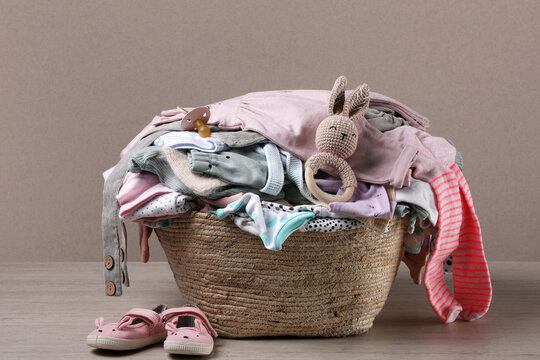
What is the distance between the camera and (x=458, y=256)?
1940 millimetres

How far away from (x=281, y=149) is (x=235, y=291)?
36cm

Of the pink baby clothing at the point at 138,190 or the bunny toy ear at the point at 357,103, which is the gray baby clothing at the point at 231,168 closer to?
the pink baby clothing at the point at 138,190

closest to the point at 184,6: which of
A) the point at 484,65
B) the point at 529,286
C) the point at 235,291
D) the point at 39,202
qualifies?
the point at 39,202

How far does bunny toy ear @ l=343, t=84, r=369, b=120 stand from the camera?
1718mm

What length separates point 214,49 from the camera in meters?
2.78

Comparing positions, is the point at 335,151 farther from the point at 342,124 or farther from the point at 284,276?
the point at 284,276

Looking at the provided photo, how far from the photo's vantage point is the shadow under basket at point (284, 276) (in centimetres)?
167

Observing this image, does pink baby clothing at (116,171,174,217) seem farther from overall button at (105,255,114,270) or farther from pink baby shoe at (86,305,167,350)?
pink baby shoe at (86,305,167,350)

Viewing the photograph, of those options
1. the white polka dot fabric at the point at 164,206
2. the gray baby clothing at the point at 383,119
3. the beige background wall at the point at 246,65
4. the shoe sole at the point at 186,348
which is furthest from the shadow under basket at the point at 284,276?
the beige background wall at the point at 246,65

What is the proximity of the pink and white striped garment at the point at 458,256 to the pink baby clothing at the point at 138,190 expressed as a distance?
2.16ft

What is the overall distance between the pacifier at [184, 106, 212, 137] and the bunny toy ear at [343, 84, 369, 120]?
359 millimetres

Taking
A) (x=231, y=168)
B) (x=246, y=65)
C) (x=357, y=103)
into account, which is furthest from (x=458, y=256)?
(x=246, y=65)

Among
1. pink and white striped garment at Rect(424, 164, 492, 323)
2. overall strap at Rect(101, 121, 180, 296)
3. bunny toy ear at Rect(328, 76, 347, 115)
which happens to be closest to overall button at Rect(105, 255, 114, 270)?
overall strap at Rect(101, 121, 180, 296)

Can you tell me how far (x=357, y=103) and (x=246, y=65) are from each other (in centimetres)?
112
